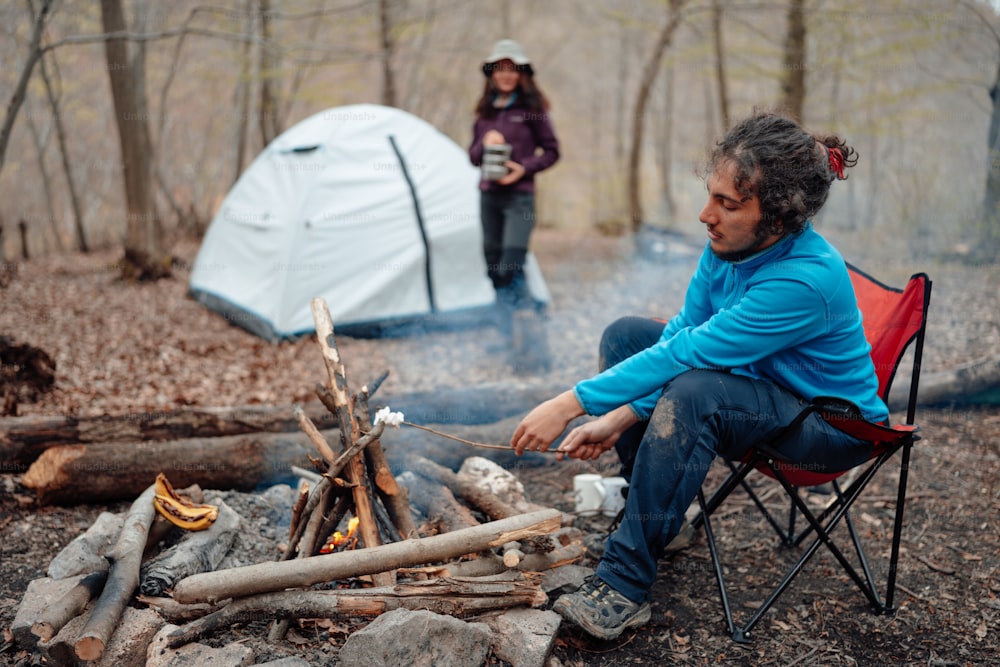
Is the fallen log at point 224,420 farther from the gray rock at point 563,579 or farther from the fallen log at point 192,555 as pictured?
the gray rock at point 563,579

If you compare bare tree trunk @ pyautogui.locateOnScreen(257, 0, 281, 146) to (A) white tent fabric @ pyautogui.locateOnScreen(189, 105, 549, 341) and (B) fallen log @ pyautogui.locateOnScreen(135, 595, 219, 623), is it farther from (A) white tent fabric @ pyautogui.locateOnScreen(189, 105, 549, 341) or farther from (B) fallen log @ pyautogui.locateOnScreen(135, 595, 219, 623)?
(B) fallen log @ pyautogui.locateOnScreen(135, 595, 219, 623)

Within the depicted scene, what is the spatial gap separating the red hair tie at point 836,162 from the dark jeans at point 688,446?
67 centimetres

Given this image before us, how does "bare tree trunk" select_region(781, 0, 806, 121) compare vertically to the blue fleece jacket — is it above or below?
above

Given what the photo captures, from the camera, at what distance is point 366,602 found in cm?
203

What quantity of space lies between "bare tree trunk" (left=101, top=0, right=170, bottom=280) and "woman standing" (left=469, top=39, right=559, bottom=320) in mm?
4572

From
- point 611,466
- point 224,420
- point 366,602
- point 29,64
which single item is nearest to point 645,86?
point 29,64

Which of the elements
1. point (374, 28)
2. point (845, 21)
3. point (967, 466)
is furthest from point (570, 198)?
→ point (967, 466)

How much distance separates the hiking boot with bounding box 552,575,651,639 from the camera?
2.11 m

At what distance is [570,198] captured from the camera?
24547 mm

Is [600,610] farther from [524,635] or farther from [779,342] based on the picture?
[779,342]

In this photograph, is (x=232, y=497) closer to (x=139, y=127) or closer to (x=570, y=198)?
(x=139, y=127)

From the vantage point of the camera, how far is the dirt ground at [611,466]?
7.26 ft

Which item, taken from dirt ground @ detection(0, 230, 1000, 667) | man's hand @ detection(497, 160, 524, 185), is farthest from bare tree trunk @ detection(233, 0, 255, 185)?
man's hand @ detection(497, 160, 524, 185)

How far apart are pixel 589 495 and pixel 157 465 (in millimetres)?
1839
